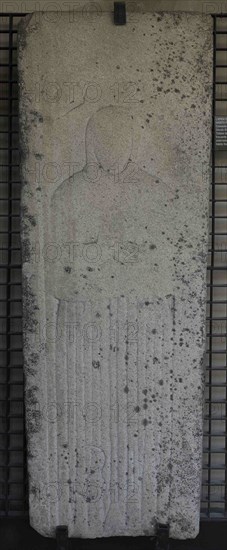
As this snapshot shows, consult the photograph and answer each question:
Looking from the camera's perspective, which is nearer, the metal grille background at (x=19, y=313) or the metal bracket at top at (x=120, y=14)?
the metal bracket at top at (x=120, y=14)

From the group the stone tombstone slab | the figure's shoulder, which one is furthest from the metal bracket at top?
the figure's shoulder

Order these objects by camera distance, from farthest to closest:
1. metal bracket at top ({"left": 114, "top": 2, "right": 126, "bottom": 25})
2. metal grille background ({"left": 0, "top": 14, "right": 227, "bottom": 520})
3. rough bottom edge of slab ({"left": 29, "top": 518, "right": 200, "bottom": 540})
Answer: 1. metal grille background ({"left": 0, "top": 14, "right": 227, "bottom": 520})
2. rough bottom edge of slab ({"left": 29, "top": 518, "right": 200, "bottom": 540})
3. metal bracket at top ({"left": 114, "top": 2, "right": 126, "bottom": 25})

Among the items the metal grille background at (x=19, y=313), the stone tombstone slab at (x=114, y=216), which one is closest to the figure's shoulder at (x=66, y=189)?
the stone tombstone slab at (x=114, y=216)

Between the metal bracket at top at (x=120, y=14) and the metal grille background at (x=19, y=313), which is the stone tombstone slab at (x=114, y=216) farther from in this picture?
the metal grille background at (x=19, y=313)

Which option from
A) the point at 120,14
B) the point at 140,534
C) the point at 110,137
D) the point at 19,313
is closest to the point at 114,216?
the point at 110,137

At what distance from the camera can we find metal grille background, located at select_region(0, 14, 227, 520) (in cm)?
282

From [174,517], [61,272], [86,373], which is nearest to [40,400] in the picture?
[86,373]

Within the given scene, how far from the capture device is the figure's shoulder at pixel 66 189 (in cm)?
253

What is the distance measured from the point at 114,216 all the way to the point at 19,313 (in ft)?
2.59

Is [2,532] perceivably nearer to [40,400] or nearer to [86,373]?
[40,400]

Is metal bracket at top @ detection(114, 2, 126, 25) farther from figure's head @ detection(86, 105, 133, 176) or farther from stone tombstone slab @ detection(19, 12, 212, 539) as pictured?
figure's head @ detection(86, 105, 133, 176)

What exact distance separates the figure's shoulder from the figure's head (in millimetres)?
98

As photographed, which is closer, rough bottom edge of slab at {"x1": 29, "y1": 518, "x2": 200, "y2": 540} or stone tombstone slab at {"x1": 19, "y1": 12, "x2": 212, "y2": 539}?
stone tombstone slab at {"x1": 19, "y1": 12, "x2": 212, "y2": 539}

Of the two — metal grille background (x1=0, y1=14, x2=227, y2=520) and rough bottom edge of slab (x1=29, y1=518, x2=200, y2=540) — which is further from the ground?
metal grille background (x1=0, y1=14, x2=227, y2=520)
